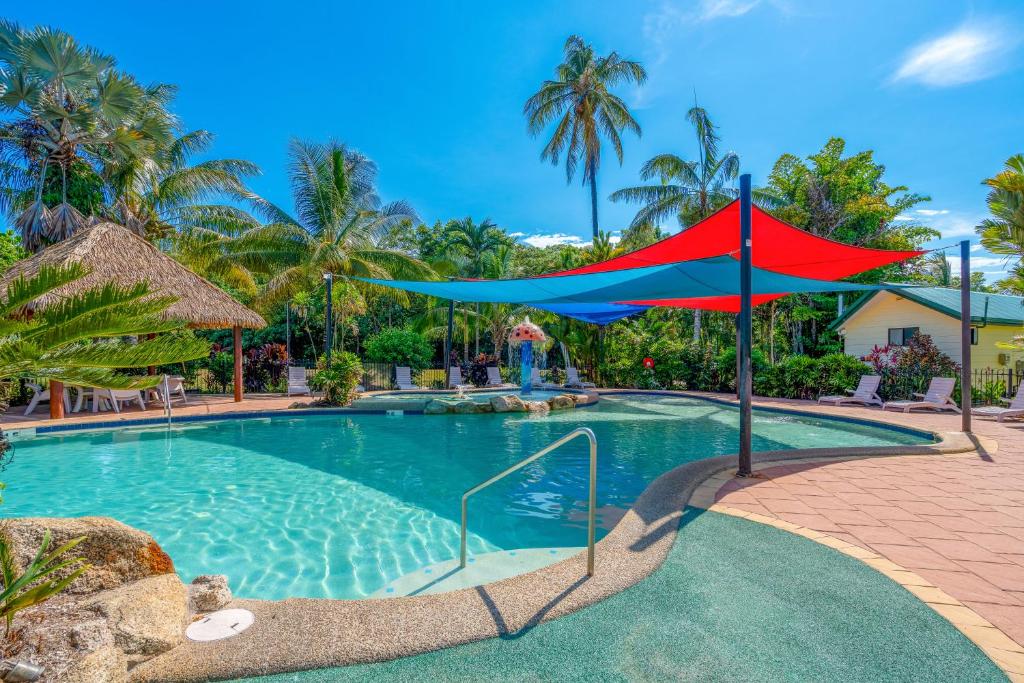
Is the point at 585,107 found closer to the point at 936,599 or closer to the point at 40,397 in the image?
the point at 40,397

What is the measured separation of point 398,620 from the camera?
7.80 feet

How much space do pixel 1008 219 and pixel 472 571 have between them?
1200 centimetres

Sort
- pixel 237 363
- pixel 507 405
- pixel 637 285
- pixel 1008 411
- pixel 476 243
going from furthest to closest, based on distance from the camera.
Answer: pixel 476 243 → pixel 237 363 → pixel 507 405 → pixel 1008 411 → pixel 637 285

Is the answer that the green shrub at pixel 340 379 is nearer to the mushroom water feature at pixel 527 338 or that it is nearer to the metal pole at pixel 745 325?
the mushroom water feature at pixel 527 338

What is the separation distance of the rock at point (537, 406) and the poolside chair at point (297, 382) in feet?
23.0

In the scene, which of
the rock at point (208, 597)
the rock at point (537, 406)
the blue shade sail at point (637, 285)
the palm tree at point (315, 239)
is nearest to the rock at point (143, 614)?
the rock at point (208, 597)

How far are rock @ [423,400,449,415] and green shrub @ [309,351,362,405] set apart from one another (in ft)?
7.50

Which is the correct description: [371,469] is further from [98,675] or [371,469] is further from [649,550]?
[98,675]

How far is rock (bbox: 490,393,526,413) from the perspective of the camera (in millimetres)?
11484

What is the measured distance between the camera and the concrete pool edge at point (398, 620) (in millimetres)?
2064

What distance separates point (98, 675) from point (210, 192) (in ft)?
59.3

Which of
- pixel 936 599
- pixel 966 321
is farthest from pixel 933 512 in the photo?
pixel 966 321

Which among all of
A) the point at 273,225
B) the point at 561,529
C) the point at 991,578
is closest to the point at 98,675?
the point at 561,529

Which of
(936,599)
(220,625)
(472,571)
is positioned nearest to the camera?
(220,625)
